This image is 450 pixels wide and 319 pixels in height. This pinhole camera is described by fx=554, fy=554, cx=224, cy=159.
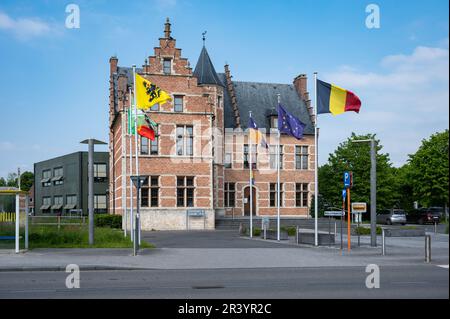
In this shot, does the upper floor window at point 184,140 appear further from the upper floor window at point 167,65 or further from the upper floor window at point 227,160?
the upper floor window at point 227,160

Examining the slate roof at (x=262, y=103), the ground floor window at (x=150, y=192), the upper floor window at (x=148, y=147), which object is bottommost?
the ground floor window at (x=150, y=192)

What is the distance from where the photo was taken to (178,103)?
4378cm

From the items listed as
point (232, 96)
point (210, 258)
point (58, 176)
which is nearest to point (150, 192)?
point (232, 96)

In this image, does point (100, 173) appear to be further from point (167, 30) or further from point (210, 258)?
point (210, 258)

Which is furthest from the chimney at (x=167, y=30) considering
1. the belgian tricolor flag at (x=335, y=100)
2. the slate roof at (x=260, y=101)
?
the belgian tricolor flag at (x=335, y=100)

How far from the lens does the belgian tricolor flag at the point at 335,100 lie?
23.2 m

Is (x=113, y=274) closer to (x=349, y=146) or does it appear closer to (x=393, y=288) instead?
(x=393, y=288)

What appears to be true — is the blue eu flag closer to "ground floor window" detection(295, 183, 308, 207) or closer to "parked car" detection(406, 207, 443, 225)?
"ground floor window" detection(295, 183, 308, 207)

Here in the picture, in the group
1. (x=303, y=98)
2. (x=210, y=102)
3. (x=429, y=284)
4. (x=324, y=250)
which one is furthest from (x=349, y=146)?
(x=429, y=284)

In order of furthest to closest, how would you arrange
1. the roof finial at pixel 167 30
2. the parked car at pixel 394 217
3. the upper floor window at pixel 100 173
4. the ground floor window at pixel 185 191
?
the upper floor window at pixel 100 173 < the parked car at pixel 394 217 < the roof finial at pixel 167 30 < the ground floor window at pixel 185 191

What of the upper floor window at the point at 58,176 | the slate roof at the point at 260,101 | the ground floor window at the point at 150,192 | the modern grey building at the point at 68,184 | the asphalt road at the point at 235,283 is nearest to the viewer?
the asphalt road at the point at 235,283

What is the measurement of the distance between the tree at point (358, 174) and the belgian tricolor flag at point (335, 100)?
125ft

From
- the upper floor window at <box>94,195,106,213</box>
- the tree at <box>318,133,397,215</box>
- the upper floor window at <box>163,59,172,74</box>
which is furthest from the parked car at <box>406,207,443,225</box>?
the upper floor window at <box>94,195,106,213</box>

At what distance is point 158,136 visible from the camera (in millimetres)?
43281
